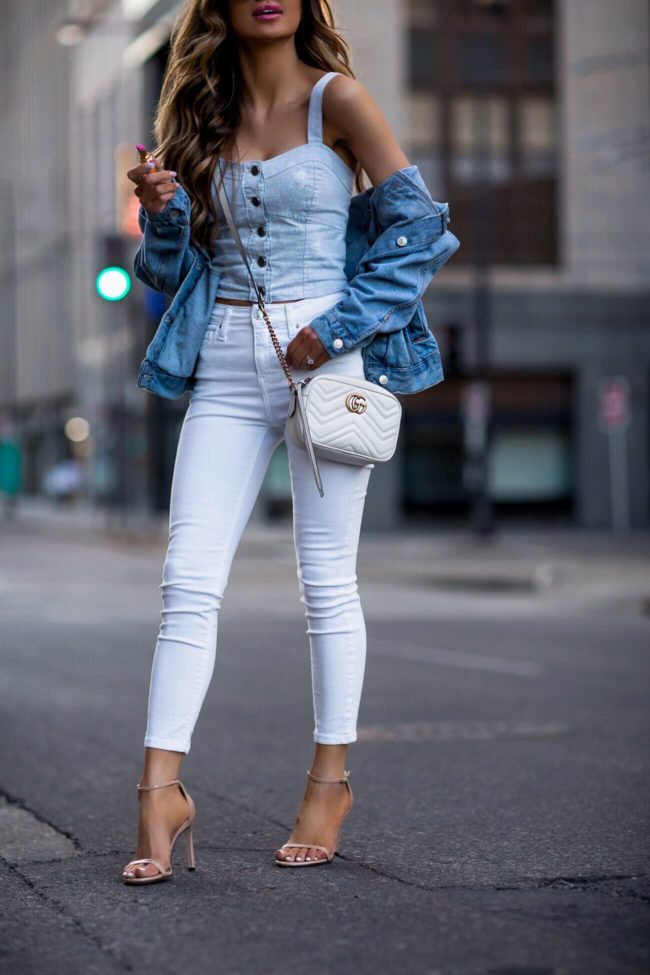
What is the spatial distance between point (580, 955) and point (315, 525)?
133cm

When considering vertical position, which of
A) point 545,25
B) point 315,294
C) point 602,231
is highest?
point 545,25

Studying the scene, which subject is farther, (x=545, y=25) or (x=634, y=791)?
(x=545, y=25)

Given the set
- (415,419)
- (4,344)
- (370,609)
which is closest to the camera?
(370,609)

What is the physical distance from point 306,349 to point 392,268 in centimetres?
28

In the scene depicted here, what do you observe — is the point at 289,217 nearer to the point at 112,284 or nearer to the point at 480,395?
the point at 112,284

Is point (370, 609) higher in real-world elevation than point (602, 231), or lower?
lower

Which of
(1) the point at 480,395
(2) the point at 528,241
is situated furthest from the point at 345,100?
(2) the point at 528,241

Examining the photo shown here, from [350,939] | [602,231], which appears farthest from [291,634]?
[602,231]

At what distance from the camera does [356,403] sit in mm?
3818

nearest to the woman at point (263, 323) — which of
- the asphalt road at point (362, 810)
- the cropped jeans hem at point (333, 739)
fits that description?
the cropped jeans hem at point (333, 739)

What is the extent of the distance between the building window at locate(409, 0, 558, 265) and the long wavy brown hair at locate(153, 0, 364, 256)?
29348 mm

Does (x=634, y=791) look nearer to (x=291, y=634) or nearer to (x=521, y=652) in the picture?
(x=521, y=652)

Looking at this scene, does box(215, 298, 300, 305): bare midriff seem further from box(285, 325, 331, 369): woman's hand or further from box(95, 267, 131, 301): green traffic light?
box(95, 267, 131, 301): green traffic light

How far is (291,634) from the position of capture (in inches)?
471
